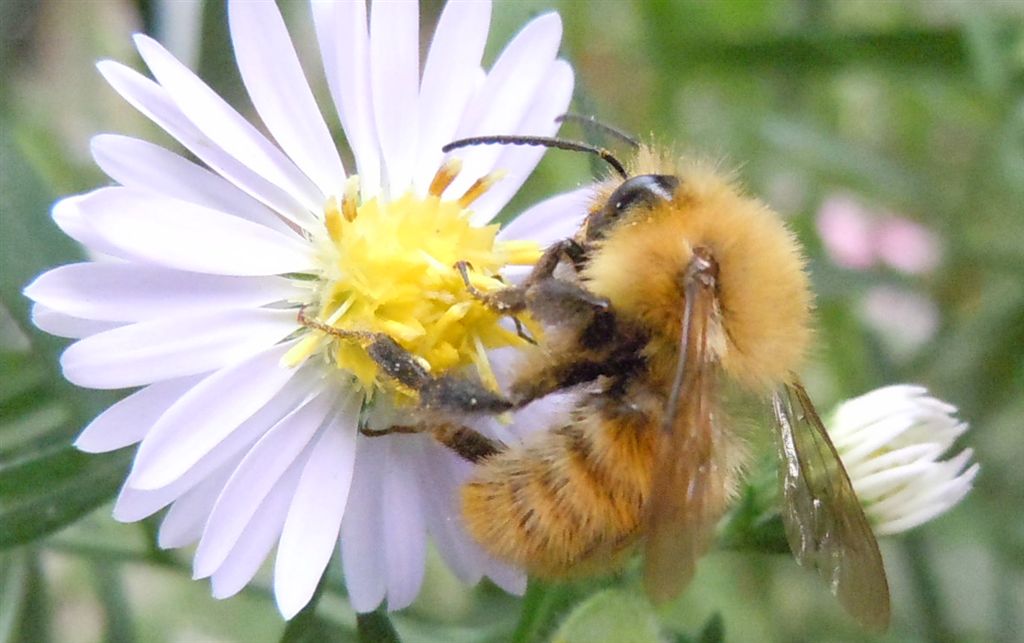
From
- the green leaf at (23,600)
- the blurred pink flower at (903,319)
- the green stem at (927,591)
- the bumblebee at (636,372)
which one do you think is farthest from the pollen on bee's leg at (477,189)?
the blurred pink flower at (903,319)

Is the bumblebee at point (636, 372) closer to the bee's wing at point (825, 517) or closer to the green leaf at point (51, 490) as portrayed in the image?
the bee's wing at point (825, 517)

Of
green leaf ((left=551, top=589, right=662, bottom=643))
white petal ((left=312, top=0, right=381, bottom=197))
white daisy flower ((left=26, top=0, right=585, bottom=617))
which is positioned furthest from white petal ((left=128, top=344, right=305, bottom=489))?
green leaf ((left=551, top=589, right=662, bottom=643))

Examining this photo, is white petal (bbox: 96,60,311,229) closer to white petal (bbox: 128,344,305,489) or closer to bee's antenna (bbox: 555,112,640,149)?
white petal (bbox: 128,344,305,489)

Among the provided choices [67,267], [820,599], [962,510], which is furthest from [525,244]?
[820,599]

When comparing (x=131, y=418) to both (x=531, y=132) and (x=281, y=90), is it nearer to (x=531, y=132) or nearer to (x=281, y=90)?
(x=281, y=90)

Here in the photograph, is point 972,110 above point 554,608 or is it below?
above

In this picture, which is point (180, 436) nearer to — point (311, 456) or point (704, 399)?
point (311, 456)
